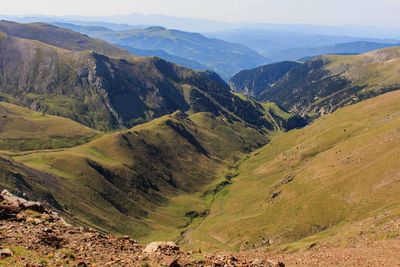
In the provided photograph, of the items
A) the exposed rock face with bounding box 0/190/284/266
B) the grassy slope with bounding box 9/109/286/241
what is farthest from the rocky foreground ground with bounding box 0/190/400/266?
the grassy slope with bounding box 9/109/286/241

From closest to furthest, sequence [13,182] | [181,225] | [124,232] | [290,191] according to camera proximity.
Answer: [13,182] → [124,232] → [290,191] → [181,225]

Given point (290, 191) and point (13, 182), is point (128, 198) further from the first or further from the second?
point (290, 191)

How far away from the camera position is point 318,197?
116812 mm

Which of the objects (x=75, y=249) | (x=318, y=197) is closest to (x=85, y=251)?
(x=75, y=249)

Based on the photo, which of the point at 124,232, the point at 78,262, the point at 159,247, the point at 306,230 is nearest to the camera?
the point at 78,262

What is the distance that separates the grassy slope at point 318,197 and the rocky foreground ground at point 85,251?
3687cm

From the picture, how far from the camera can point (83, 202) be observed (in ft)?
423

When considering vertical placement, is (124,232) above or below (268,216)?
below

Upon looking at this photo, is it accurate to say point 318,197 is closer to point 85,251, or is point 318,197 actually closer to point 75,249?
point 85,251

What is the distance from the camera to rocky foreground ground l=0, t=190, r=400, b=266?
87.3 ft

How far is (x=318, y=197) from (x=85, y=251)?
107 metres

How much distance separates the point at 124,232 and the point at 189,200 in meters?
58.2

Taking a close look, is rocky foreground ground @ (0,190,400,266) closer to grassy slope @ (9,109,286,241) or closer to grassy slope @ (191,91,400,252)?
grassy slope @ (191,91,400,252)

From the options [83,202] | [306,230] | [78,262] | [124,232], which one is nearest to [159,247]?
[78,262]
